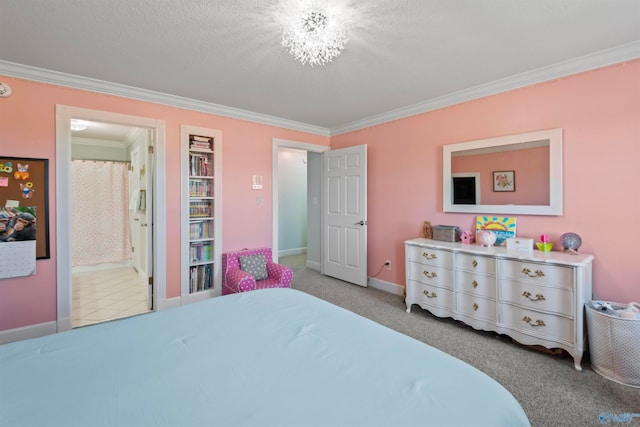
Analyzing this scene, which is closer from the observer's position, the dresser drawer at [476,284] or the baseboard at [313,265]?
the dresser drawer at [476,284]

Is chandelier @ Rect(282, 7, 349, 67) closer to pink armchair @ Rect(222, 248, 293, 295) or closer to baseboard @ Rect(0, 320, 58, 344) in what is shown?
pink armchair @ Rect(222, 248, 293, 295)

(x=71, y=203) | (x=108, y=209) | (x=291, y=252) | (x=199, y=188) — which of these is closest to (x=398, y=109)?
(x=199, y=188)

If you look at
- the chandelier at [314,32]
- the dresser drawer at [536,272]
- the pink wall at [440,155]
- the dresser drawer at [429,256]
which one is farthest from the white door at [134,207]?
the dresser drawer at [536,272]

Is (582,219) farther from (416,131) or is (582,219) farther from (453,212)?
(416,131)

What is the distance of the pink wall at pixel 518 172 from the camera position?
2699 millimetres

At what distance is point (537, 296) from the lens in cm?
236

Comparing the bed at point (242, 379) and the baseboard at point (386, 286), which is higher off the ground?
the bed at point (242, 379)

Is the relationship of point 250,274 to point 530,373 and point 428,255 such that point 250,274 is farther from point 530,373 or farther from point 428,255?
point 530,373

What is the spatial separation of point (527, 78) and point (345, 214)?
103 inches

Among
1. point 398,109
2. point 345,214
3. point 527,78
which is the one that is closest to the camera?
point 527,78

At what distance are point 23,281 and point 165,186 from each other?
4.82 ft

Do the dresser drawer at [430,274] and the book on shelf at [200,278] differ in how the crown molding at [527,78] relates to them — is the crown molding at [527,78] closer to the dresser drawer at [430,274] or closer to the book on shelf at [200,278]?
the dresser drawer at [430,274]

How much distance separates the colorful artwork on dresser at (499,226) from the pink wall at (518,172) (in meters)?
0.16

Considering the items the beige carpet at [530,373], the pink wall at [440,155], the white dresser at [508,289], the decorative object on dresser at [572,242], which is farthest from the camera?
the decorative object on dresser at [572,242]
